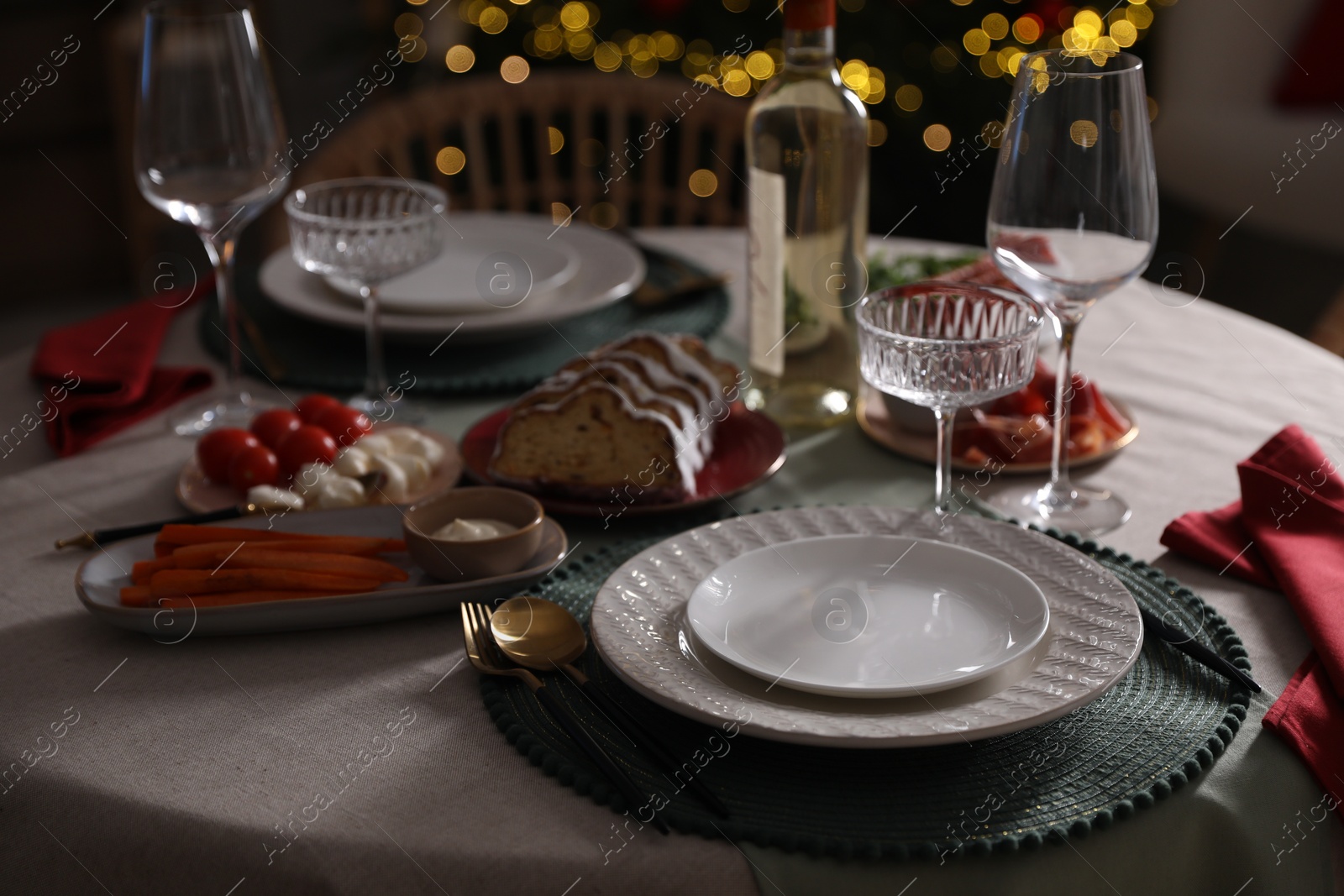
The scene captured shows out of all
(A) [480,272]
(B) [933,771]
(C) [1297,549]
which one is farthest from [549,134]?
(B) [933,771]

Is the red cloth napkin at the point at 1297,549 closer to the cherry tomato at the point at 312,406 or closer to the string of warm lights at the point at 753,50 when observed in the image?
the cherry tomato at the point at 312,406

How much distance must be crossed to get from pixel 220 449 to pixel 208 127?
0.33 m

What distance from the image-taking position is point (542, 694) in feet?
2.48

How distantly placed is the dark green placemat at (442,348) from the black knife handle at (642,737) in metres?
0.59

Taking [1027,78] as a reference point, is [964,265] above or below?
below

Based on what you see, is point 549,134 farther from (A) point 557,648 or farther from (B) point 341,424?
(A) point 557,648

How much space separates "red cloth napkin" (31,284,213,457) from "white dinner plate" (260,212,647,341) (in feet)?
0.50

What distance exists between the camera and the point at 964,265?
1428 mm

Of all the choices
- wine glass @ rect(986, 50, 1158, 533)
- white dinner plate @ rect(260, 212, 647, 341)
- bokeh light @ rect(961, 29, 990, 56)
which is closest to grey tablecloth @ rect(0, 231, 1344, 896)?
wine glass @ rect(986, 50, 1158, 533)

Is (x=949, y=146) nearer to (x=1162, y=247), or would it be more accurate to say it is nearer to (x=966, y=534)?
(x=1162, y=247)

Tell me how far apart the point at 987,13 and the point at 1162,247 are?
1.08 meters

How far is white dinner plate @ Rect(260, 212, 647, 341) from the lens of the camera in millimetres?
1381

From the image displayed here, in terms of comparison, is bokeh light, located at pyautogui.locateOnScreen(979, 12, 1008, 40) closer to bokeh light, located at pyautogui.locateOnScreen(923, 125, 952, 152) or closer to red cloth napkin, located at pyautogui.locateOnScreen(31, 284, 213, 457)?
bokeh light, located at pyautogui.locateOnScreen(923, 125, 952, 152)

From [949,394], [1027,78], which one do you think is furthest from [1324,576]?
[1027,78]
